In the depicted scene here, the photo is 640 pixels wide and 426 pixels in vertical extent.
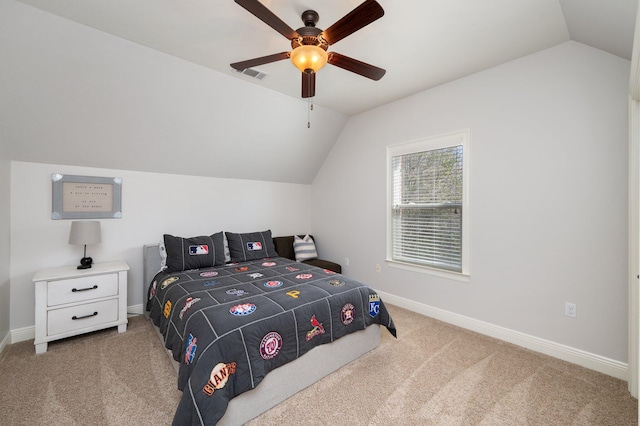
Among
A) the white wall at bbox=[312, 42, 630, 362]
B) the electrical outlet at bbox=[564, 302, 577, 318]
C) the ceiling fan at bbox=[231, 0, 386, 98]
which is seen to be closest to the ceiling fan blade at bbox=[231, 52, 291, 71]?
the ceiling fan at bbox=[231, 0, 386, 98]

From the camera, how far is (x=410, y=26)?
6.78 ft

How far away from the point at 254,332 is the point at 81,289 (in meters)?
2.00

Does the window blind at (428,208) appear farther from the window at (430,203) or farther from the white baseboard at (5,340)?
the white baseboard at (5,340)

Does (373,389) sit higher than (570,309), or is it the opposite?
(570,309)

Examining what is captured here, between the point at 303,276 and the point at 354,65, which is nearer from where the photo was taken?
the point at 354,65

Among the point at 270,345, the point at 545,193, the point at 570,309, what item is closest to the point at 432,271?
the point at 570,309

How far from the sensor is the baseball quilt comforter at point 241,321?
1514 mm

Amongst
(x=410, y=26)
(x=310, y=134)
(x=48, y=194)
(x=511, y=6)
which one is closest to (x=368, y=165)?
(x=310, y=134)

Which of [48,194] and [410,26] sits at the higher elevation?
[410,26]

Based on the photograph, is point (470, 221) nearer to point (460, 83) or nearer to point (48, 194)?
point (460, 83)

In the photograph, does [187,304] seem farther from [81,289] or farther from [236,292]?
[81,289]

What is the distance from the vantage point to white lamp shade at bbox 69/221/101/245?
8.74 ft

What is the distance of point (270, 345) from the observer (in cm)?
179

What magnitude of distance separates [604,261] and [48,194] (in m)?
5.05
